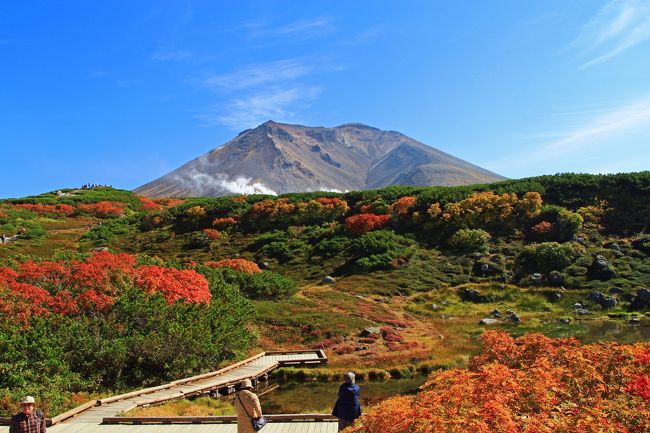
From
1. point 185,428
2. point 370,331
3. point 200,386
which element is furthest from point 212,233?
point 185,428

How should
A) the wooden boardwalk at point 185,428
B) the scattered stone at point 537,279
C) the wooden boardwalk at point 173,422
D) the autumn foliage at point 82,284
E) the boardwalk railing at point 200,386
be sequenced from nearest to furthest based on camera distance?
the wooden boardwalk at point 185,428 → the wooden boardwalk at point 173,422 → the boardwalk railing at point 200,386 → the autumn foliage at point 82,284 → the scattered stone at point 537,279

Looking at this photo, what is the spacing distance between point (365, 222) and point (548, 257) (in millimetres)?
19276

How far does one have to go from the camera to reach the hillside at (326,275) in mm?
19812

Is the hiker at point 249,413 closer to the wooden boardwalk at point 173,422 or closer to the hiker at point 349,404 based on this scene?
the hiker at point 349,404

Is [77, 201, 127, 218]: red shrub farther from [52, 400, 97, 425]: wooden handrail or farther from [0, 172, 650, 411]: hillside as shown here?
[52, 400, 97, 425]: wooden handrail

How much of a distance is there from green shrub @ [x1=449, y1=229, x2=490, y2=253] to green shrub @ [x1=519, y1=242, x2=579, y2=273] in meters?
4.10

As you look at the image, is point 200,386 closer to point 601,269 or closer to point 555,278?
point 555,278

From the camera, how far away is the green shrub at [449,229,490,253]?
4691cm

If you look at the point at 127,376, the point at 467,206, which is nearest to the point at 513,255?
the point at 467,206

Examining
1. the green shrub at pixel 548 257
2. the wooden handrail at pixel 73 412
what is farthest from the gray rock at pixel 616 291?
the wooden handrail at pixel 73 412

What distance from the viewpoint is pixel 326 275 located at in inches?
1764

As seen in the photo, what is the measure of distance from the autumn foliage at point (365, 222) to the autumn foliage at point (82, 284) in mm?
29751

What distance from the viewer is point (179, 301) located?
2217 cm

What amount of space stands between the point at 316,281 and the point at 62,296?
25.3 meters
